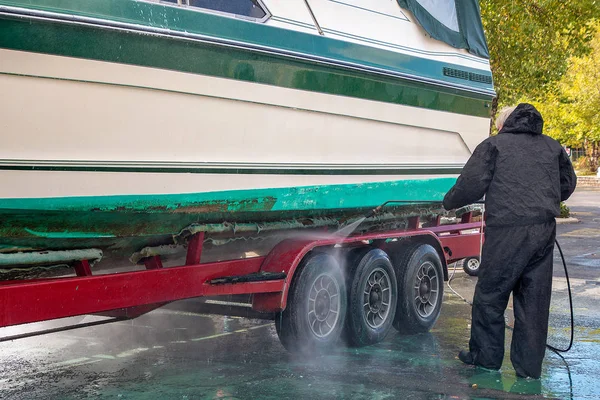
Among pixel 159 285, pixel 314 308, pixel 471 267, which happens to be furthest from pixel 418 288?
pixel 471 267

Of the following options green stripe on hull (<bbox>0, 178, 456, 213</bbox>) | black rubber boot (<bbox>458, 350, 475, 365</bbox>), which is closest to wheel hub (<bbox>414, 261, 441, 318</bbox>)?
green stripe on hull (<bbox>0, 178, 456, 213</bbox>)

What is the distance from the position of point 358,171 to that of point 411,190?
88 cm

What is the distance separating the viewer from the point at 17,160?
4957 mm

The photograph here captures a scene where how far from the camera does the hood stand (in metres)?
6.49

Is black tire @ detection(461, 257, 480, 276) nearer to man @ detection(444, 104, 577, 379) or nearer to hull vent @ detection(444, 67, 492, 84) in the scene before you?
hull vent @ detection(444, 67, 492, 84)

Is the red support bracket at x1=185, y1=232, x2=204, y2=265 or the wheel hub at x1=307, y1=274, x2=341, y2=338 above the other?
the red support bracket at x1=185, y1=232, x2=204, y2=265

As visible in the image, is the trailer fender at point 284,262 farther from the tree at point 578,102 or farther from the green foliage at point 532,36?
the tree at point 578,102

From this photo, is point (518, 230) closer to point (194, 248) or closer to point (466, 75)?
point (194, 248)

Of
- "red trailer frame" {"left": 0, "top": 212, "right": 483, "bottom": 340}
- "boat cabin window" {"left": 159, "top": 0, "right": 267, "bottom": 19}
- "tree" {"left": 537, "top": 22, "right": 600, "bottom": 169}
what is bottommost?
"red trailer frame" {"left": 0, "top": 212, "right": 483, "bottom": 340}

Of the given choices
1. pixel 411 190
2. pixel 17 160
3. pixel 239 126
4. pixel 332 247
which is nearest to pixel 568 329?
pixel 411 190

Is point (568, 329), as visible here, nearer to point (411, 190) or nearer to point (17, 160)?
point (411, 190)

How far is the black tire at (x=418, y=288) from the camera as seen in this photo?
8000 mm

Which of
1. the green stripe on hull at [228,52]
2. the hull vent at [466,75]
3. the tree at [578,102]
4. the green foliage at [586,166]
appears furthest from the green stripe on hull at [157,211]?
the green foliage at [586,166]

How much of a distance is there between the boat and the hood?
1163mm
